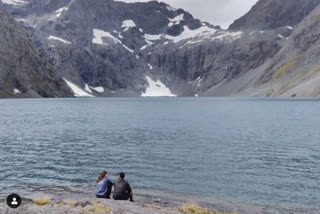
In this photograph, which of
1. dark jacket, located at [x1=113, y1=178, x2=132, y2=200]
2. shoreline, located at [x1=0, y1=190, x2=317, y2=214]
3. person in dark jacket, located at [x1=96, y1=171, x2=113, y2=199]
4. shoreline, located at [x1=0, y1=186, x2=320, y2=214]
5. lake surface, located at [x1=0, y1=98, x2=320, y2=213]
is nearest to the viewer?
shoreline, located at [x1=0, y1=190, x2=317, y2=214]

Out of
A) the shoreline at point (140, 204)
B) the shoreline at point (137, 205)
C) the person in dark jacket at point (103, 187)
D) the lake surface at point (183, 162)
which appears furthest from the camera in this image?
the lake surface at point (183, 162)

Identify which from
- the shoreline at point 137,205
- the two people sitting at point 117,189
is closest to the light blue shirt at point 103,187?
the two people sitting at point 117,189

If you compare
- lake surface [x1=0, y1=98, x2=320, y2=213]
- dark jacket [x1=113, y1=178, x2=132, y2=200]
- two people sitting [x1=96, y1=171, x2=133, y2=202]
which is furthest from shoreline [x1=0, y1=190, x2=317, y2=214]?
lake surface [x1=0, y1=98, x2=320, y2=213]

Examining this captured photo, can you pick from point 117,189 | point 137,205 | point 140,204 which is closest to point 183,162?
point 117,189

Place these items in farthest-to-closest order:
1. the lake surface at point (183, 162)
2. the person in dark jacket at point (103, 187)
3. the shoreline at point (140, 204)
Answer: the lake surface at point (183, 162) → the person in dark jacket at point (103, 187) → the shoreline at point (140, 204)

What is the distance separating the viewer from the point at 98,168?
39.8 meters

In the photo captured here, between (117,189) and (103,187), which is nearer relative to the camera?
(117,189)

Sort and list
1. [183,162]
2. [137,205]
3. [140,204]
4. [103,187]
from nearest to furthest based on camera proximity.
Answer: [137,205] < [140,204] < [103,187] < [183,162]

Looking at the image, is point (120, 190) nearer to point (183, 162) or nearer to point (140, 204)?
point (140, 204)

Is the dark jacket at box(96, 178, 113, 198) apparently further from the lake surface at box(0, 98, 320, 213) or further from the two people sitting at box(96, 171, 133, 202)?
the lake surface at box(0, 98, 320, 213)

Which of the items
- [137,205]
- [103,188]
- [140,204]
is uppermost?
[103,188]

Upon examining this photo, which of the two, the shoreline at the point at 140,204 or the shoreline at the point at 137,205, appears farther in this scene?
the shoreline at the point at 140,204

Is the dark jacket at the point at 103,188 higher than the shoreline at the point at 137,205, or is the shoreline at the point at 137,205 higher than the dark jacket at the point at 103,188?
the dark jacket at the point at 103,188

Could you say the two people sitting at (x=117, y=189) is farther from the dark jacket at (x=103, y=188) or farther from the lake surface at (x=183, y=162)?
the lake surface at (x=183, y=162)
